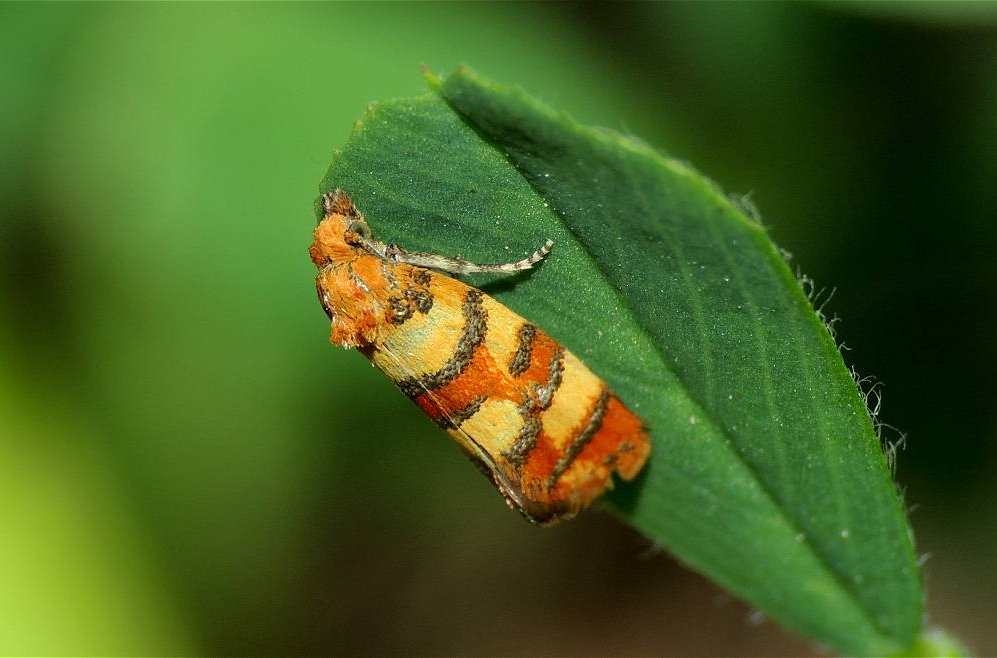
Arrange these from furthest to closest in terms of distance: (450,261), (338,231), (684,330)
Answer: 1. (338,231)
2. (450,261)
3. (684,330)

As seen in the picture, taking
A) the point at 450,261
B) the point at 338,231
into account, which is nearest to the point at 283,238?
the point at 338,231

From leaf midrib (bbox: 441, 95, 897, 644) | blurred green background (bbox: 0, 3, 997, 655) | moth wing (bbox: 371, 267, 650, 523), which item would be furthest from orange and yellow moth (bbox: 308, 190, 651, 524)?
blurred green background (bbox: 0, 3, 997, 655)

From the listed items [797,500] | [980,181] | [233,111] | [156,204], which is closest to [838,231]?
[980,181]

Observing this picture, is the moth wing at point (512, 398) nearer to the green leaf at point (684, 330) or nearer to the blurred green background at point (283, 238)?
the green leaf at point (684, 330)

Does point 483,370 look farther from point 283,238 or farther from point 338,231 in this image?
point 283,238

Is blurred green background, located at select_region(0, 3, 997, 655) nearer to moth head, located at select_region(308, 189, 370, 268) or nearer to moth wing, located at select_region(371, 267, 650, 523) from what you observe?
moth head, located at select_region(308, 189, 370, 268)

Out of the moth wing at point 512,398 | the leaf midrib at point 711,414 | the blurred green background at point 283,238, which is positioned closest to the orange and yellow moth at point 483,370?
the moth wing at point 512,398
